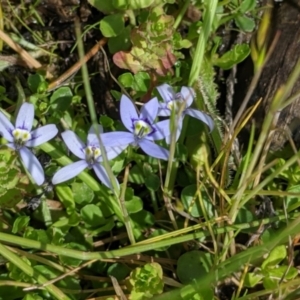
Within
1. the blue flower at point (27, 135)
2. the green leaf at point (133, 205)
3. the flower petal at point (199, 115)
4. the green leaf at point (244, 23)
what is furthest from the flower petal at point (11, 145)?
the green leaf at point (244, 23)

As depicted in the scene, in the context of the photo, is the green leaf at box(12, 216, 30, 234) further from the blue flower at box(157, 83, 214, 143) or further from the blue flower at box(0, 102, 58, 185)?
the blue flower at box(157, 83, 214, 143)

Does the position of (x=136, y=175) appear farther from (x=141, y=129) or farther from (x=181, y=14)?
(x=181, y=14)

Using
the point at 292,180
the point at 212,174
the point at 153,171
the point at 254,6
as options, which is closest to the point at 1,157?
the point at 153,171

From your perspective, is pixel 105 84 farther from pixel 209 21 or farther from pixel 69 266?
pixel 69 266

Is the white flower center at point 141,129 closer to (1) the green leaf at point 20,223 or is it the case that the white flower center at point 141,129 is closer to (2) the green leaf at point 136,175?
(2) the green leaf at point 136,175

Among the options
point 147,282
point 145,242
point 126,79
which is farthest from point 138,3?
point 147,282

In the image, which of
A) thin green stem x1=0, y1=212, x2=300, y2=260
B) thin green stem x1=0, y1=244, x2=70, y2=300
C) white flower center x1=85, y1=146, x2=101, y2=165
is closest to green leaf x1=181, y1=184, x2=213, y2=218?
thin green stem x1=0, y1=212, x2=300, y2=260
